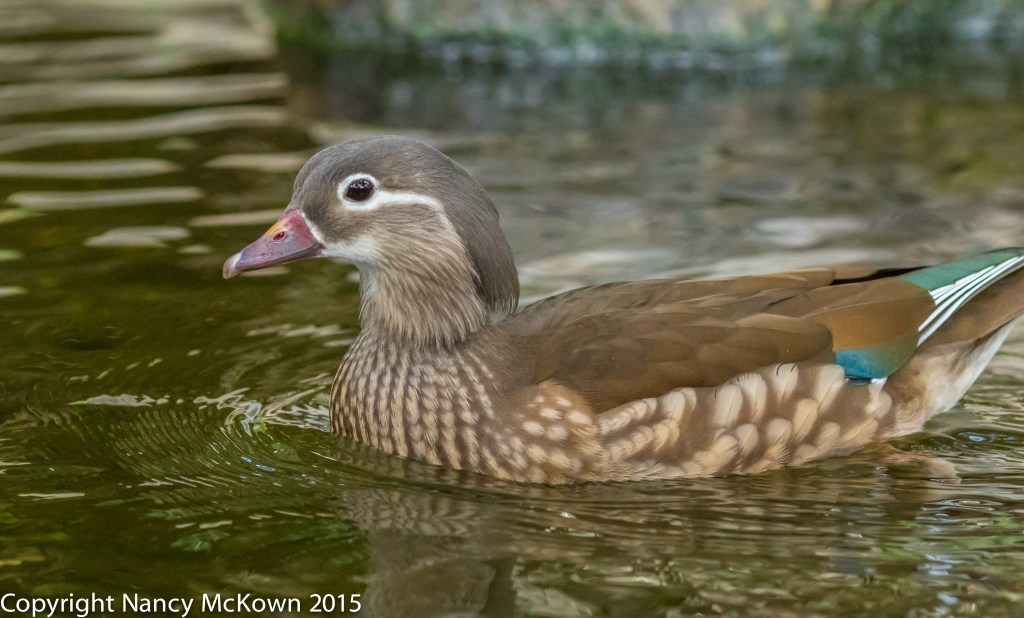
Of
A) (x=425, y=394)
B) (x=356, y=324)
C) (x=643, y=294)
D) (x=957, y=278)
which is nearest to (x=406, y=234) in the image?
(x=425, y=394)

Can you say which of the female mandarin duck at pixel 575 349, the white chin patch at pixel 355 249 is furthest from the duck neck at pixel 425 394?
the white chin patch at pixel 355 249

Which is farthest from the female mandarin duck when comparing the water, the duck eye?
the water

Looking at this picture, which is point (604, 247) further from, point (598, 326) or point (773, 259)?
point (598, 326)

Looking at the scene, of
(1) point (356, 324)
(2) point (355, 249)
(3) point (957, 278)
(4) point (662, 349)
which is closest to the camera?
(4) point (662, 349)

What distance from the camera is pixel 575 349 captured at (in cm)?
481

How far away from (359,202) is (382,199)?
0.27 ft

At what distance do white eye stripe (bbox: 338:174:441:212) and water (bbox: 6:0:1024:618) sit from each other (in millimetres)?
918

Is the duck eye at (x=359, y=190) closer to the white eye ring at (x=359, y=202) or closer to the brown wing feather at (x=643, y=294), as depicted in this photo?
the white eye ring at (x=359, y=202)

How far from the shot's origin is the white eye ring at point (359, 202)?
15.9 feet

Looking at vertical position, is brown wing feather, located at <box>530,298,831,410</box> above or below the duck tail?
below

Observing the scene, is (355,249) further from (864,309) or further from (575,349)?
(864,309)

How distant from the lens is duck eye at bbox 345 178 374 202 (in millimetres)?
4844

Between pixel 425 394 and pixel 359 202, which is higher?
pixel 359 202

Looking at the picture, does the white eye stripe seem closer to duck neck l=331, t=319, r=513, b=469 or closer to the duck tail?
duck neck l=331, t=319, r=513, b=469
